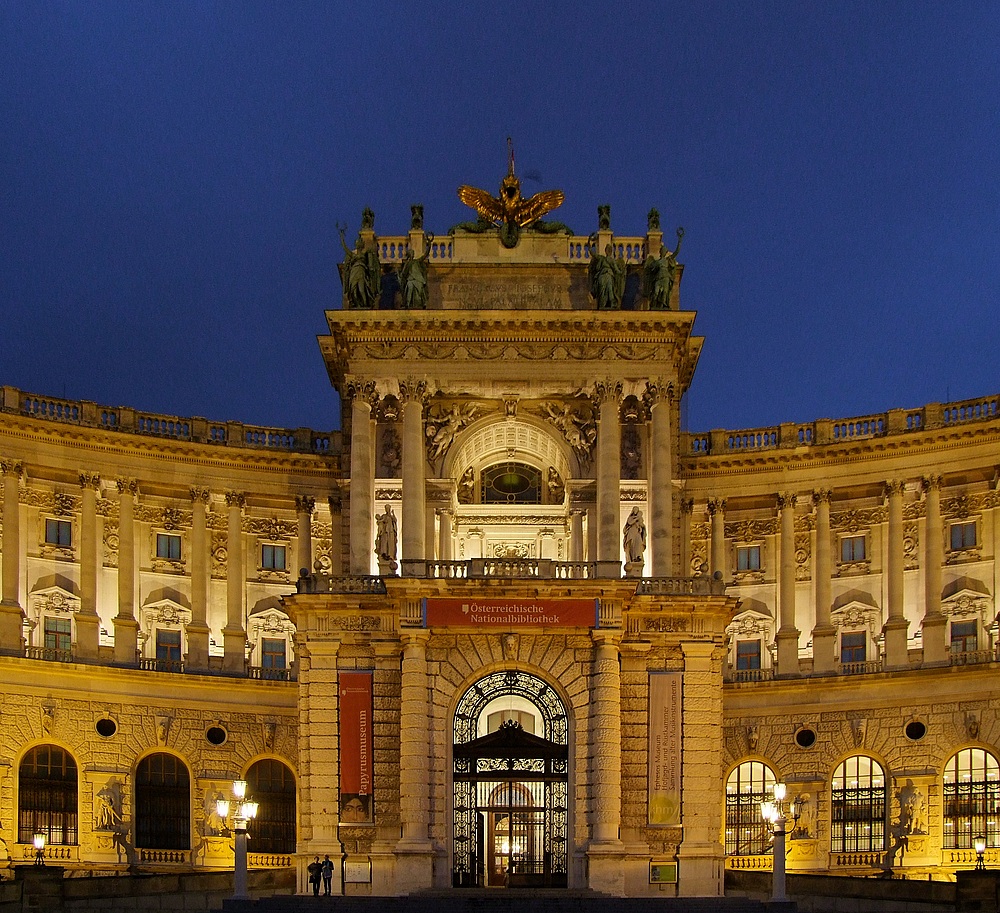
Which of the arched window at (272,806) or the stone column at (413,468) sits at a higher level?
the stone column at (413,468)

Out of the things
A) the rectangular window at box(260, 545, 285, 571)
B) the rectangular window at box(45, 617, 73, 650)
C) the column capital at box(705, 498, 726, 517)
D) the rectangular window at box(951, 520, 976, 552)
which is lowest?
the rectangular window at box(45, 617, 73, 650)

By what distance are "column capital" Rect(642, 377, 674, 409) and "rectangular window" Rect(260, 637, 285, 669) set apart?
21315 millimetres

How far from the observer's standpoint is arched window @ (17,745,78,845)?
63031 millimetres

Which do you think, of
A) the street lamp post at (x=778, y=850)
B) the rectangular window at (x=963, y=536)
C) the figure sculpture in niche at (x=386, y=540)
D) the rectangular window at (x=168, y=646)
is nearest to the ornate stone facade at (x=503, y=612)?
the rectangular window at (x=963, y=536)

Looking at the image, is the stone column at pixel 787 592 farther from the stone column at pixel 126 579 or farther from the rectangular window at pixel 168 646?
the stone column at pixel 126 579

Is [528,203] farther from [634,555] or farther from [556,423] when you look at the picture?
[634,555]

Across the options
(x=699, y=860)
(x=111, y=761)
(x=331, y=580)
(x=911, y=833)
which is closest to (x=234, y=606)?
(x=111, y=761)

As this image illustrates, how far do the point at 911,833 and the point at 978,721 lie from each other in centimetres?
516

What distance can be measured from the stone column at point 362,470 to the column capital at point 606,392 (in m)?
8.65

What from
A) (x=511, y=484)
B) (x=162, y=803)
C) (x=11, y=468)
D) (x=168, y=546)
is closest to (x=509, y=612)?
(x=511, y=484)

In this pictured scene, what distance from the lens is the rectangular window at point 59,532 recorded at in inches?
2680

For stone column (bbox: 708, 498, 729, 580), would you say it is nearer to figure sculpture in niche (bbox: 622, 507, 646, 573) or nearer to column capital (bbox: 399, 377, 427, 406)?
figure sculpture in niche (bbox: 622, 507, 646, 573)

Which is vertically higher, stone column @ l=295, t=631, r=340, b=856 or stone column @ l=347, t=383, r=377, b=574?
stone column @ l=347, t=383, r=377, b=574

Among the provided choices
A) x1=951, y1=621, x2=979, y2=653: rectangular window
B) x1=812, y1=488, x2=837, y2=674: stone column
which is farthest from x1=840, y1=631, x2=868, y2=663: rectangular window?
x1=951, y1=621, x2=979, y2=653: rectangular window
